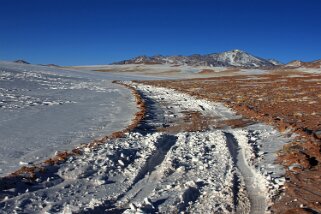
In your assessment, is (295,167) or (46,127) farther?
(46,127)

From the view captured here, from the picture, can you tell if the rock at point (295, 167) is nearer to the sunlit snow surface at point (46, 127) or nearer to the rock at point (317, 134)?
the rock at point (317, 134)

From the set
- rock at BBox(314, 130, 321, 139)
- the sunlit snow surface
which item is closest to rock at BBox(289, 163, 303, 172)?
rock at BBox(314, 130, 321, 139)

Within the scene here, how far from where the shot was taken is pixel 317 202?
8.70m

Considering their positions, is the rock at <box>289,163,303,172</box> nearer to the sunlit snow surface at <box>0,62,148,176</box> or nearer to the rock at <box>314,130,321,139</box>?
the rock at <box>314,130,321,139</box>

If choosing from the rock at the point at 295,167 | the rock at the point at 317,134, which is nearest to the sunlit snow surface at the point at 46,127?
the rock at the point at 295,167

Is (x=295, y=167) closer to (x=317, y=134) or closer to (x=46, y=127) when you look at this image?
(x=317, y=134)

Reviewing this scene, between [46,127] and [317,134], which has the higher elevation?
[317,134]

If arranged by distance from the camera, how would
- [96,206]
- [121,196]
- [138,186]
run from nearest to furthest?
[96,206], [121,196], [138,186]

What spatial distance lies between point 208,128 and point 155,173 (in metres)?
7.92

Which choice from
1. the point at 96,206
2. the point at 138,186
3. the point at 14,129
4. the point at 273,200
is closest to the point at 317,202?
the point at 273,200

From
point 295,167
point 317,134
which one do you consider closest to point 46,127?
point 295,167

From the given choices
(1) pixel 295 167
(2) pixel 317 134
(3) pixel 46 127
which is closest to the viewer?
(1) pixel 295 167

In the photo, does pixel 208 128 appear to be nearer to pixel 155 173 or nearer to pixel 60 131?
pixel 60 131

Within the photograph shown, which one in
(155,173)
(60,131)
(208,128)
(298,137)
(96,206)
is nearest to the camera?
(96,206)
